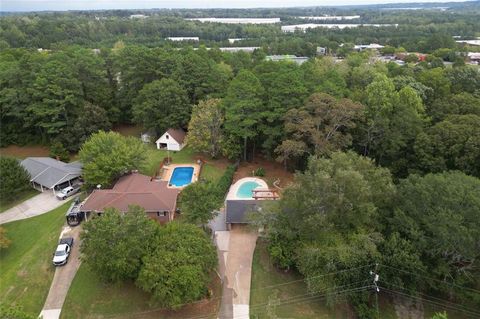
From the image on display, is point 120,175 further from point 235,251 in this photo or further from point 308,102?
point 308,102

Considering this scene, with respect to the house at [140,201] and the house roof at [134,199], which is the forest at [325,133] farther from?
the house roof at [134,199]

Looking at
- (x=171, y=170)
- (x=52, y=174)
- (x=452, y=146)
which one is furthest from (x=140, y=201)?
(x=452, y=146)

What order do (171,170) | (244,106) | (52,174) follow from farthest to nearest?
(171,170), (244,106), (52,174)

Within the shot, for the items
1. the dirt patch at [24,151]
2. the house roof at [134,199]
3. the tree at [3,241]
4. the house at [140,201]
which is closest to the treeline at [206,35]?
the dirt patch at [24,151]

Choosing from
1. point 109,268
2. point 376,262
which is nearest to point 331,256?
point 376,262

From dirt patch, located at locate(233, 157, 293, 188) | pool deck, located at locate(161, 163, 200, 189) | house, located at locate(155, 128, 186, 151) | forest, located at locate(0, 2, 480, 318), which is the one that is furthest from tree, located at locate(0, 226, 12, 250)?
dirt patch, located at locate(233, 157, 293, 188)

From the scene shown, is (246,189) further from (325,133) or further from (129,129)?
(129,129)
